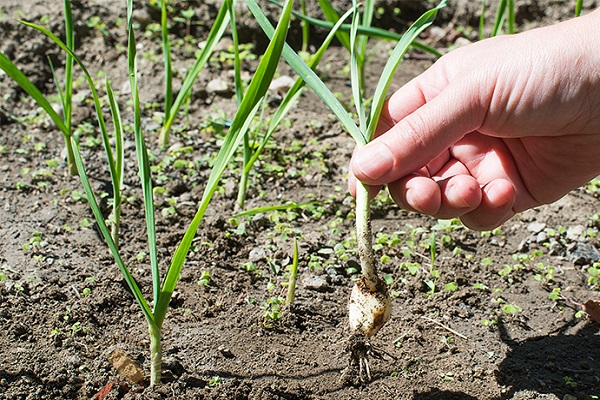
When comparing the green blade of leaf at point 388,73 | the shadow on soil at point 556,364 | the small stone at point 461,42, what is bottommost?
the shadow on soil at point 556,364

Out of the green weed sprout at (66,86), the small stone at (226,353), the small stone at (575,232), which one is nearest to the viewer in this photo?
the small stone at (226,353)

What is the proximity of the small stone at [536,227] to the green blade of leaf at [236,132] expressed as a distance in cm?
119

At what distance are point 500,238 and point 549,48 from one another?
2.81 feet

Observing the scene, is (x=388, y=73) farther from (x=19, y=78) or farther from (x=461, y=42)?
(x=461, y=42)

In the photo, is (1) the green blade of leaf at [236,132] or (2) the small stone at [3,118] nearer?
(1) the green blade of leaf at [236,132]

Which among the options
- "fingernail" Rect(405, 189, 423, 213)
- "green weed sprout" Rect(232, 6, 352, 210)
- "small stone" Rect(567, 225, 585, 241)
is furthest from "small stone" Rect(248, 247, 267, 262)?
"small stone" Rect(567, 225, 585, 241)

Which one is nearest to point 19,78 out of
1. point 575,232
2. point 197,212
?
point 197,212

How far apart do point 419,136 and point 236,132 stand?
416 mm

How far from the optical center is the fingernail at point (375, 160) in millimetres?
1518

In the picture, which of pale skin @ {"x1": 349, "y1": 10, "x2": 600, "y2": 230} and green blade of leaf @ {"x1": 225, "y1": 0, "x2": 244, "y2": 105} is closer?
pale skin @ {"x1": 349, "y1": 10, "x2": 600, "y2": 230}

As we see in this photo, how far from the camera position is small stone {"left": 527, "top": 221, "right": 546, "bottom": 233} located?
2.29 m

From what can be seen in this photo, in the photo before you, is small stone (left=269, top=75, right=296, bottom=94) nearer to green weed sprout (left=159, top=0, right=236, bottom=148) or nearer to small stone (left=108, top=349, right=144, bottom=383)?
green weed sprout (left=159, top=0, right=236, bottom=148)

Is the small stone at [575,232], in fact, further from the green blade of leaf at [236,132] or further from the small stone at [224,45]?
the small stone at [224,45]

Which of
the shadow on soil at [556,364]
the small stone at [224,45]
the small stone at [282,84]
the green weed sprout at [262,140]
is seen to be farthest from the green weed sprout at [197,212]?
the small stone at [224,45]
